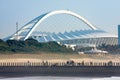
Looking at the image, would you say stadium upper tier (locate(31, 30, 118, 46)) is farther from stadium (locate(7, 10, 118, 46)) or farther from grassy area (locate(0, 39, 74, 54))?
grassy area (locate(0, 39, 74, 54))

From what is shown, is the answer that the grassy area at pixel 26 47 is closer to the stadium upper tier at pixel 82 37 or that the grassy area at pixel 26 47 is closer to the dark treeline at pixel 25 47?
the dark treeline at pixel 25 47

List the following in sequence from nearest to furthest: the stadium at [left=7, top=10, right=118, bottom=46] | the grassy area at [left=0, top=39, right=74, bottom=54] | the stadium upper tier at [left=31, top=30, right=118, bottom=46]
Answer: the grassy area at [left=0, top=39, right=74, bottom=54], the stadium at [left=7, top=10, right=118, bottom=46], the stadium upper tier at [left=31, top=30, right=118, bottom=46]

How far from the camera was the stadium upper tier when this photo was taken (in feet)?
485

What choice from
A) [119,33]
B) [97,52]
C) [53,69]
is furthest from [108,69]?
[119,33]

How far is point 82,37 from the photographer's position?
492 ft

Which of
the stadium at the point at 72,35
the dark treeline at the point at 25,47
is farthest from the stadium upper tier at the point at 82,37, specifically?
the dark treeline at the point at 25,47

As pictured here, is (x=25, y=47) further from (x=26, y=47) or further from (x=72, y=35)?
(x=72, y=35)

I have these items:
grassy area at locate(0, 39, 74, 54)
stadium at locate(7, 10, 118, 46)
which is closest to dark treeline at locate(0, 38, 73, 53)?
grassy area at locate(0, 39, 74, 54)

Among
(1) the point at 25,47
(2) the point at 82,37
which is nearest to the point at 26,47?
(1) the point at 25,47

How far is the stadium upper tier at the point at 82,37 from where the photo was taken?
147750 mm

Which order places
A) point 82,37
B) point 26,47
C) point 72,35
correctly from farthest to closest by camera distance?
point 72,35, point 82,37, point 26,47

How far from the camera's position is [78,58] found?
87688 mm

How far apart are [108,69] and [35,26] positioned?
306 ft

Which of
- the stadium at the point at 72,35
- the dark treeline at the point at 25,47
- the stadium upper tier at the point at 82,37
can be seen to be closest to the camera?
the dark treeline at the point at 25,47
